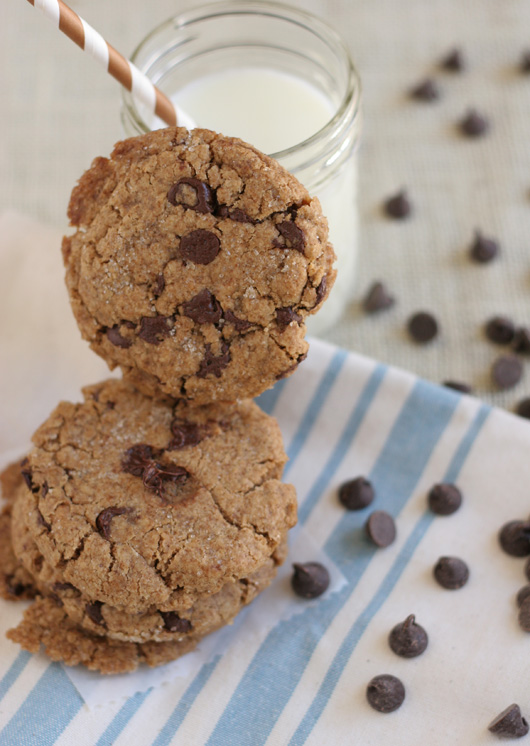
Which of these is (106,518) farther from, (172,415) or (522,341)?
(522,341)

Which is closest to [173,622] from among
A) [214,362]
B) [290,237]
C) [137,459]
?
[137,459]

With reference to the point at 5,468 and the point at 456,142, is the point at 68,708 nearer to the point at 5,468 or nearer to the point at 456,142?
the point at 5,468

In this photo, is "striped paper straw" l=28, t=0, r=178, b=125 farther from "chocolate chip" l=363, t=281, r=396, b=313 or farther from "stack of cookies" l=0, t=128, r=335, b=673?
"chocolate chip" l=363, t=281, r=396, b=313

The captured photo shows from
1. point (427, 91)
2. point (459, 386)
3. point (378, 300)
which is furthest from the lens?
point (427, 91)

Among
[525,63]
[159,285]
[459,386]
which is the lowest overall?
[459,386]

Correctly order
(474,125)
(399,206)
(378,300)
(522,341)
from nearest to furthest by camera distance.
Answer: (522,341), (378,300), (399,206), (474,125)

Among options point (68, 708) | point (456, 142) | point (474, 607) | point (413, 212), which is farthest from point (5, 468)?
point (456, 142)

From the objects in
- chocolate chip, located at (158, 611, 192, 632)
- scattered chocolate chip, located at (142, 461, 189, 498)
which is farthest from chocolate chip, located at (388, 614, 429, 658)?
scattered chocolate chip, located at (142, 461, 189, 498)
